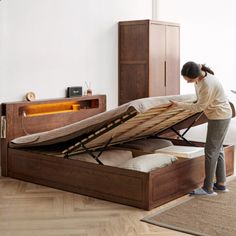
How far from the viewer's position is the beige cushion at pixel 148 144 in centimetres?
492

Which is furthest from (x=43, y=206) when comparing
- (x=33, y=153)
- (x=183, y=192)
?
(x=183, y=192)

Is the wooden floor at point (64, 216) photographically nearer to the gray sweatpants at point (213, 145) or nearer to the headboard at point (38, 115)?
the gray sweatpants at point (213, 145)

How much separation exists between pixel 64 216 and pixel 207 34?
4.20 meters

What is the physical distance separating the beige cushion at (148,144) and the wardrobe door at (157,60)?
44.2 inches

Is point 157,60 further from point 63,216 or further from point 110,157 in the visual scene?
point 63,216

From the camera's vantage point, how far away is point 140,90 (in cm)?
623

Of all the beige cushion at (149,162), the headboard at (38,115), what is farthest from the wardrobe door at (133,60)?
the beige cushion at (149,162)

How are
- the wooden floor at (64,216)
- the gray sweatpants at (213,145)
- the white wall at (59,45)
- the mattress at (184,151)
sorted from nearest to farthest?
the wooden floor at (64,216), the gray sweatpants at (213,145), the mattress at (184,151), the white wall at (59,45)

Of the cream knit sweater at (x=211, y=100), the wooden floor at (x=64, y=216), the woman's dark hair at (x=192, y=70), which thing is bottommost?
the wooden floor at (x=64, y=216)

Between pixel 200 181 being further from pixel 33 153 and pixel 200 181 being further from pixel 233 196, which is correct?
pixel 33 153

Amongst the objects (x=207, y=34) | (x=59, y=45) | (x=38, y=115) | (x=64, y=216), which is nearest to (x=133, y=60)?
(x=59, y=45)

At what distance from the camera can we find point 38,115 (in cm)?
516

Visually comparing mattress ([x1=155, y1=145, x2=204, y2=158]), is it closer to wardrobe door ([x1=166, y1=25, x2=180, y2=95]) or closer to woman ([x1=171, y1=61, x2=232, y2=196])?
woman ([x1=171, y1=61, x2=232, y2=196])

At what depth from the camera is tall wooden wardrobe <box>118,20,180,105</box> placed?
6.11m
